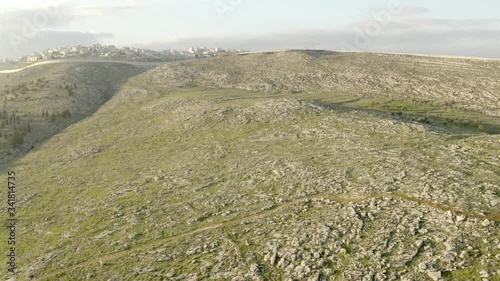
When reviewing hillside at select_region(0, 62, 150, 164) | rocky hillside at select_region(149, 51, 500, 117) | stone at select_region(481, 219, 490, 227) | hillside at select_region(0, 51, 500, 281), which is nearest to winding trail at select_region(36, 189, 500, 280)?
hillside at select_region(0, 51, 500, 281)

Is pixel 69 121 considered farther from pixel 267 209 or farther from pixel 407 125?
pixel 407 125

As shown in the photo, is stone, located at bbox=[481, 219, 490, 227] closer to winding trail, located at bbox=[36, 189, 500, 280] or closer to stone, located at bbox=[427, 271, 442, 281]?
winding trail, located at bbox=[36, 189, 500, 280]

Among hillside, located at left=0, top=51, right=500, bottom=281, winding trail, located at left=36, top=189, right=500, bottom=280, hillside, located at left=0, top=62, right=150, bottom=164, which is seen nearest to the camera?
hillside, located at left=0, top=51, right=500, bottom=281

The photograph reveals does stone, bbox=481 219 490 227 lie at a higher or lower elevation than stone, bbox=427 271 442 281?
higher

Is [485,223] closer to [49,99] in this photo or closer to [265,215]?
[265,215]

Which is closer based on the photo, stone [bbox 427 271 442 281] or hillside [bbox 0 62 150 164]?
stone [bbox 427 271 442 281]

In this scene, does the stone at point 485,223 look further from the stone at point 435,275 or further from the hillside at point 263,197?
the stone at point 435,275

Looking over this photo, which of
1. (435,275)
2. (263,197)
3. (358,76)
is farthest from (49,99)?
(435,275)

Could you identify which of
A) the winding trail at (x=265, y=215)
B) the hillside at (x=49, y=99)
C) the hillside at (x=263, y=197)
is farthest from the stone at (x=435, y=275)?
the hillside at (x=49, y=99)
